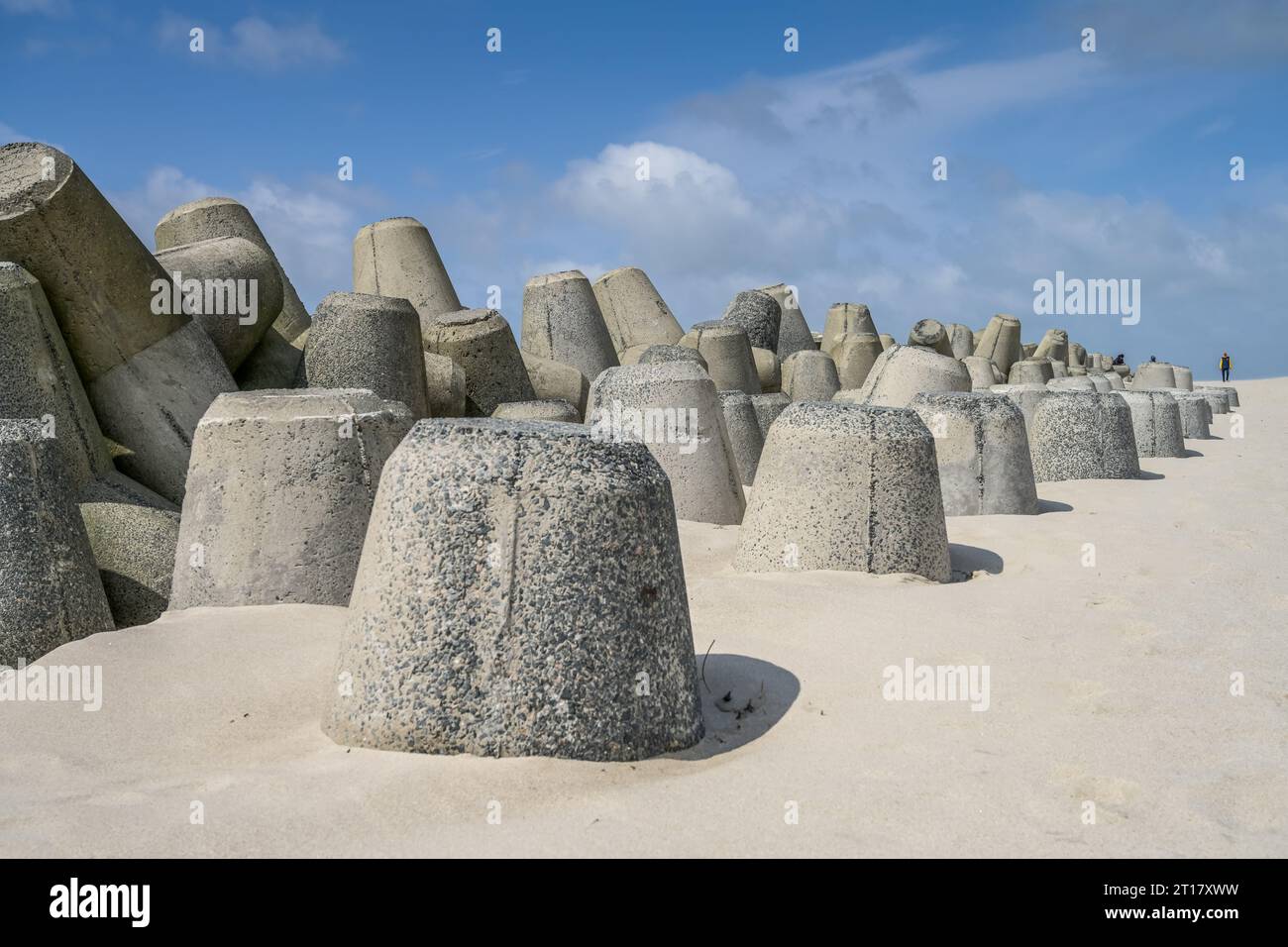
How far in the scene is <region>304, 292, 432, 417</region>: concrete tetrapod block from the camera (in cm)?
762

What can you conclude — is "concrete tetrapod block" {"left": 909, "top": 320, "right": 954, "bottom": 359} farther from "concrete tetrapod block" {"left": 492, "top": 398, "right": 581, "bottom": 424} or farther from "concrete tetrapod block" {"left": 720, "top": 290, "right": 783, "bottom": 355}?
"concrete tetrapod block" {"left": 492, "top": 398, "right": 581, "bottom": 424}

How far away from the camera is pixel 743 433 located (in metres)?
8.95

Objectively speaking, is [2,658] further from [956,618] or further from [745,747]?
[956,618]

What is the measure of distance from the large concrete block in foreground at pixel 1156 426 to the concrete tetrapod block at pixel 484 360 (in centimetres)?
722

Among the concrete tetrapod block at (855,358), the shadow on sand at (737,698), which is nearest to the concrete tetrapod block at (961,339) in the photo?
the concrete tetrapod block at (855,358)

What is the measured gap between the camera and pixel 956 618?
4613 mm

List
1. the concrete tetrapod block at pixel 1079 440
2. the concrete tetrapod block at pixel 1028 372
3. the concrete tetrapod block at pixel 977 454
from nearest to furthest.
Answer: the concrete tetrapod block at pixel 977 454, the concrete tetrapod block at pixel 1079 440, the concrete tetrapod block at pixel 1028 372

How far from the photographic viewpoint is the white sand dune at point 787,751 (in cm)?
263

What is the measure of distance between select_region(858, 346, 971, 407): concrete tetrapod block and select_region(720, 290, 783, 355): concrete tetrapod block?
19.5 ft

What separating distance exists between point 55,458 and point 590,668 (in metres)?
2.65

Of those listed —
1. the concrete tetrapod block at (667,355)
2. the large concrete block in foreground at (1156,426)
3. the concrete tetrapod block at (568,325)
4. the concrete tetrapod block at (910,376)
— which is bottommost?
the large concrete block in foreground at (1156,426)

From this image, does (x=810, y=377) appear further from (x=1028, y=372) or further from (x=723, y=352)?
(x=1028, y=372)

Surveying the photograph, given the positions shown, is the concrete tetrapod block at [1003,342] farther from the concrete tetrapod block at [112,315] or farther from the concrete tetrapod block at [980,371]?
the concrete tetrapod block at [112,315]
